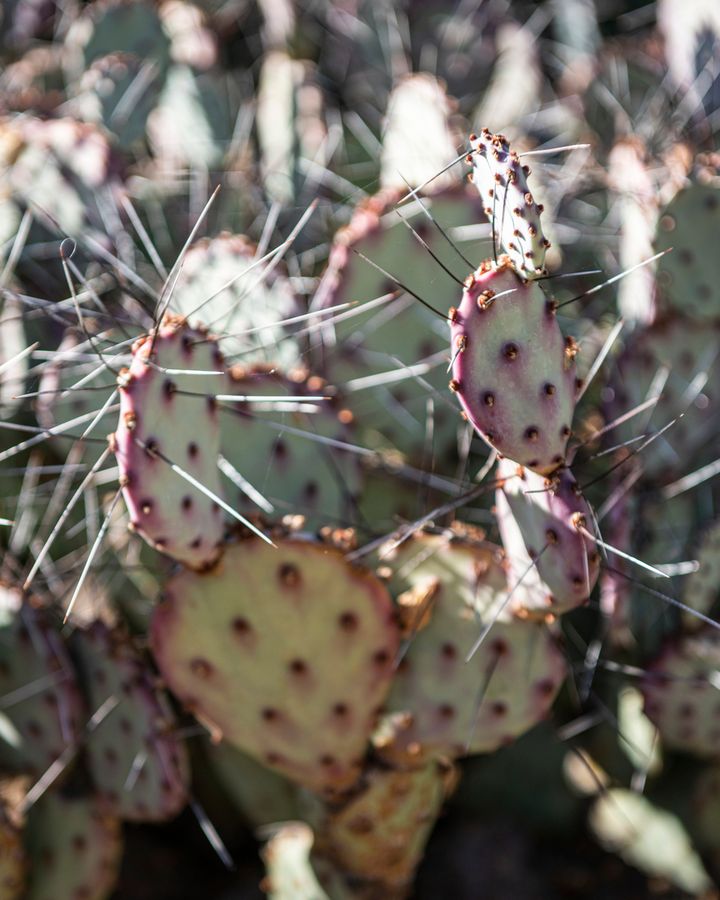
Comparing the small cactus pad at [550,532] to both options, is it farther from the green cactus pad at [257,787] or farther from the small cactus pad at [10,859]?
the small cactus pad at [10,859]

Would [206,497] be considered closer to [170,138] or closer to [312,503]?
[312,503]

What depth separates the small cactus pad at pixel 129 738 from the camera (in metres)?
1.61

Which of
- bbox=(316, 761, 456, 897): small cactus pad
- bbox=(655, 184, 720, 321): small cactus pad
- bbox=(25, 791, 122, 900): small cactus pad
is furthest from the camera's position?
bbox=(655, 184, 720, 321): small cactus pad

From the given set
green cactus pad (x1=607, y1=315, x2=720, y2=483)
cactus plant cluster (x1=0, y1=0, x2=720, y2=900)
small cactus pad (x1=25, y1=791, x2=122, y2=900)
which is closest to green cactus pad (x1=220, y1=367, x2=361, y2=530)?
cactus plant cluster (x1=0, y1=0, x2=720, y2=900)

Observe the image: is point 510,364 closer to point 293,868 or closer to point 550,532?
point 550,532

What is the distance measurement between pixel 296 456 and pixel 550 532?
1.73 feet

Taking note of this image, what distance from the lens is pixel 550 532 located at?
1270mm

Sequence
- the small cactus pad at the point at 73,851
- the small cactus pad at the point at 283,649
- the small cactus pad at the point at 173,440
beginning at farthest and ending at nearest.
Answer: the small cactus pad at the point at 73,851, the small cactus pad at the point at 283,649, the small cactus pad at the point at 173,440

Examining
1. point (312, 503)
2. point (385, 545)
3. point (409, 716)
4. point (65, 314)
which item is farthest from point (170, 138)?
point (409, 716)

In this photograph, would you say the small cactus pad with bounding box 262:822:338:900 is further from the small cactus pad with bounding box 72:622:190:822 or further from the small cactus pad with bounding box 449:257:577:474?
the small cactus pad with bounding box 449:257:577:474

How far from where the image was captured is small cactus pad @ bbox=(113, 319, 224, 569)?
124 centimetres

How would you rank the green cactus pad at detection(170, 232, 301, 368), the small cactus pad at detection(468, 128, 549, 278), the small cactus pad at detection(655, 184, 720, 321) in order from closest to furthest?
the small cactus pad at detection(468, 128, 549, 278)
the green cactus pad at detection(170, 232, 301, 368)
the small cactus pad at detection(655, 184, 720, 321)

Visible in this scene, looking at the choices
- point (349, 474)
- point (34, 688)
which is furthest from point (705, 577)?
point (34, 688)

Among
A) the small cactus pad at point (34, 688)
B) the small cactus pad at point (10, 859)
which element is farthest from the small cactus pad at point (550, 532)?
the small cactus pad at point (10, 859)
